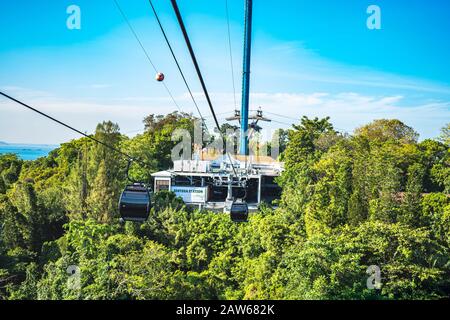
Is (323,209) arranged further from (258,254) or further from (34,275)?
(34,275)

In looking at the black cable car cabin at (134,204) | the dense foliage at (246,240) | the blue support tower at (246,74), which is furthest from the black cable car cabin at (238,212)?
the blue support tower at (246,74)

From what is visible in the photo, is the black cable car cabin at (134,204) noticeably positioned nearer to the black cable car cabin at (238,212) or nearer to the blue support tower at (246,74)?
the black cable car cabin at (238,212)

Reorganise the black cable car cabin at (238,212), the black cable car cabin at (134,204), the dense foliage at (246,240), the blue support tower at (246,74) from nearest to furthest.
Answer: the black cable car cabin at (134,204) < the black cable car cabin at (238,212) < the dense foliage at (246,240) < the blue support tower at (246,74)

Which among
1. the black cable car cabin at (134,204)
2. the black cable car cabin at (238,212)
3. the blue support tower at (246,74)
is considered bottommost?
the black cable car cabin at (238,212)

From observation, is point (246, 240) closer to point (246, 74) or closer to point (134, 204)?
point (134, 204)

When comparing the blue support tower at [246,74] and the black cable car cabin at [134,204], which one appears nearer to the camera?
the black cable car cabin at [134,204]

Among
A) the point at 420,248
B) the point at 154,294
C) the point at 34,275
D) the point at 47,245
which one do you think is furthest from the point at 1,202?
the point at 420,248
